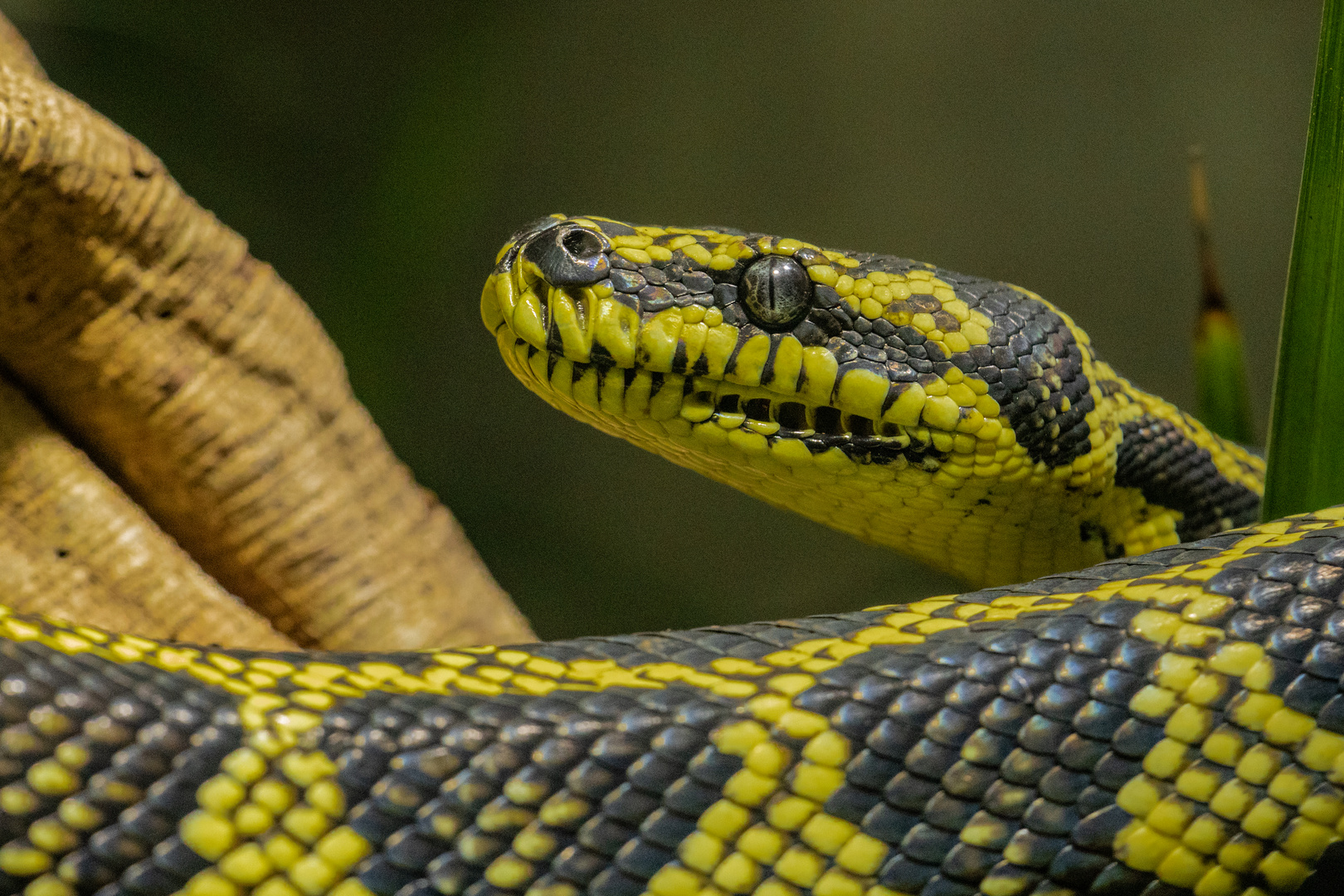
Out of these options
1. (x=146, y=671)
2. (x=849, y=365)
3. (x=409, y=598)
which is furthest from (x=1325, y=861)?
(x=409, y=598)

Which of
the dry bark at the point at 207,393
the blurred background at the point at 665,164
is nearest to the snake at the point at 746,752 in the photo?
the dry bark at the point at 207,393

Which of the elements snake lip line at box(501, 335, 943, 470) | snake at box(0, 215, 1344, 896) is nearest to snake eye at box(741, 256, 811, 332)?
snake lip line at box(501, 335, 943, 470)

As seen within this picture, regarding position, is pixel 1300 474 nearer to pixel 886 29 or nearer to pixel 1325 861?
pixel 1325 861

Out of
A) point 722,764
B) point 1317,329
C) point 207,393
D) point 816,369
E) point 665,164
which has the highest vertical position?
point 665,164

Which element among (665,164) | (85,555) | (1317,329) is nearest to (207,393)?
(85,555)

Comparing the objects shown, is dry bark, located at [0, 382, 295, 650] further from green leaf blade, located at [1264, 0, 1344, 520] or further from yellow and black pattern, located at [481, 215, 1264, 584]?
green leaf blade, located at [1264, 0, 1344, 520]

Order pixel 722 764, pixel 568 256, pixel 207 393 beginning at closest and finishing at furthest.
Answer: pixel 722 764 → pixel 568 256 → pixel 207 393

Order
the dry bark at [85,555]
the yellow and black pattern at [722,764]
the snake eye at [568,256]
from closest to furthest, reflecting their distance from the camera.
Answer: the yellow and black pattern at [722,764], the snake eye at [568,256], the dry bark at [85,555]

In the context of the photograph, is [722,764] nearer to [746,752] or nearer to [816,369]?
[746,752]

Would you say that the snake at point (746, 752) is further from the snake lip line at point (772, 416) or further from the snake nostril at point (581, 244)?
the snake nostril at point (581, 244)
